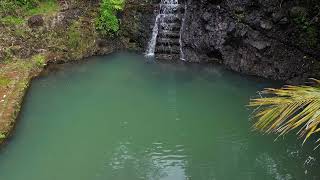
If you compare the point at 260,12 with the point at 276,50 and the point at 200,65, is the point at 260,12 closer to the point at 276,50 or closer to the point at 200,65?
the point at 276,50

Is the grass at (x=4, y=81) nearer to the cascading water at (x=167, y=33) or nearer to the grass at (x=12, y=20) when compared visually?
the grass at (x=12, y=20)

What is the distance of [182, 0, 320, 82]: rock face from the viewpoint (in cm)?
1327

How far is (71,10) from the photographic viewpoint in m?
16.3

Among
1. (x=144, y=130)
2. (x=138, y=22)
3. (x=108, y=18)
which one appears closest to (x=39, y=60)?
(x=108, y=18)

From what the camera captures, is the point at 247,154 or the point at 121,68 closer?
the point at 247,154

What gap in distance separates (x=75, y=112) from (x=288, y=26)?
282 inches

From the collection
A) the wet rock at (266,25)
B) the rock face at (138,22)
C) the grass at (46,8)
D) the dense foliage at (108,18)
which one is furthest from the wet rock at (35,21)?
the wet rock at (266,25)

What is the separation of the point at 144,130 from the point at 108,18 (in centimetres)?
621

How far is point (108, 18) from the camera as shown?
627 inches

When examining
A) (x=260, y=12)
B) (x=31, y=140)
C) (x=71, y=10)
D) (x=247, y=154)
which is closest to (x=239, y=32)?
(x=260, y=12)

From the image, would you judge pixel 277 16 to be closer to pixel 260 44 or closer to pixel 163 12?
pixel 260 44

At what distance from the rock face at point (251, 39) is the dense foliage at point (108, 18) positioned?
276 cm

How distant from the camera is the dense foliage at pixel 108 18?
15883mm

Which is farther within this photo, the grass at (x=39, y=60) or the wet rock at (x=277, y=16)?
the grass at (x=39, y=60)
